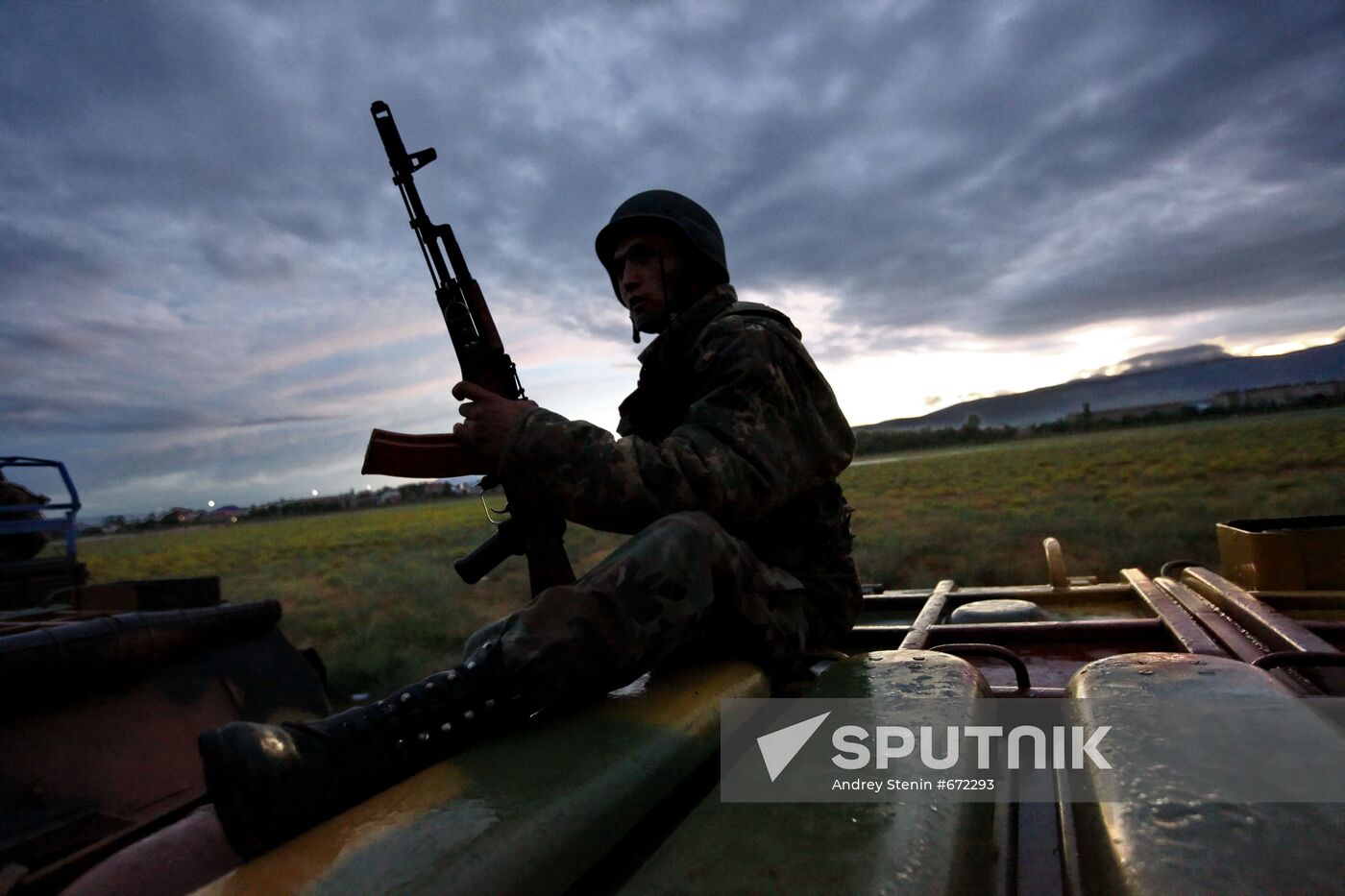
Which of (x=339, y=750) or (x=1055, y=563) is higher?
(x=339, y=750)

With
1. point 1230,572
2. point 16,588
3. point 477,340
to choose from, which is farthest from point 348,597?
point 1230,572

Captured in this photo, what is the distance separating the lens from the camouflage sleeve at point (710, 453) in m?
2.21

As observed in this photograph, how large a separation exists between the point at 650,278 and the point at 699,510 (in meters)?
1.33

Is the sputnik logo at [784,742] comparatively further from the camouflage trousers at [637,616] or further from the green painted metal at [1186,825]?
the green painted metal at [1186,825]

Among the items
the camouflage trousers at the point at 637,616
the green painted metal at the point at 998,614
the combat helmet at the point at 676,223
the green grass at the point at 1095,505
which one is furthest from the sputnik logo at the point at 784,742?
the green grass at the point at 1095,505

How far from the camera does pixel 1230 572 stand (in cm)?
428

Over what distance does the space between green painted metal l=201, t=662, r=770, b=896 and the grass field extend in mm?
7937

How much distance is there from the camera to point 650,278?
3.14 m

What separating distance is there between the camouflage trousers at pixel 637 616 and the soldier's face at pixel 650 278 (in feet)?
4.19

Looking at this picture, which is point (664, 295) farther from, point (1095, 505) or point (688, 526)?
point (1095, 505)

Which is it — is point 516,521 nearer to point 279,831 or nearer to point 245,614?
point 279,831

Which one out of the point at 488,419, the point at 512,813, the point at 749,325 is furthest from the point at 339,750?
the point at 749,325

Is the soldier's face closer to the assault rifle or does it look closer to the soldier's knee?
the assault rifle

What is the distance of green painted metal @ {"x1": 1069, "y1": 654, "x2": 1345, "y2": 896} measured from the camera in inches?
36.1
